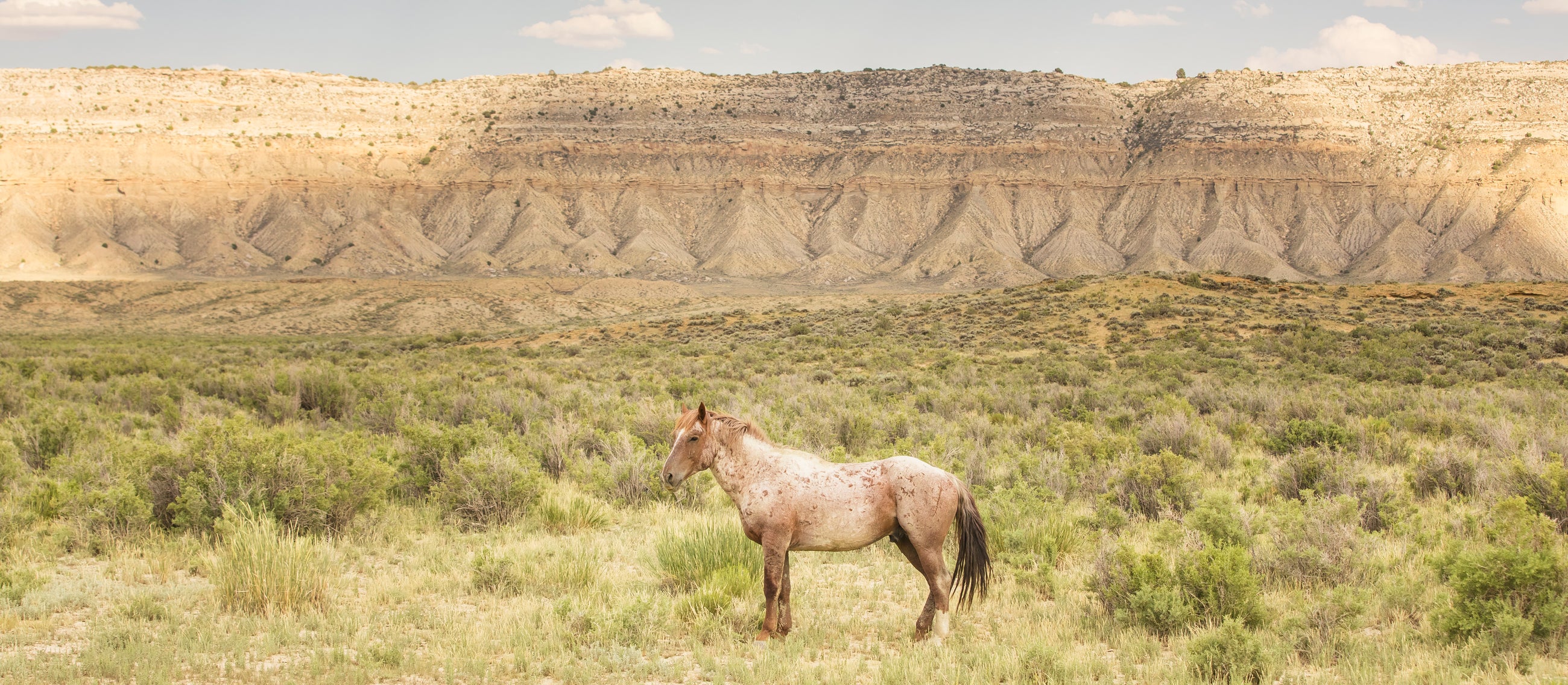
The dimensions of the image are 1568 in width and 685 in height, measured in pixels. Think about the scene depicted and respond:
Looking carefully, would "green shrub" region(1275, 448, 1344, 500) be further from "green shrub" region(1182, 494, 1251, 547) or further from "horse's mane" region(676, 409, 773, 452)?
"horse's mane" region(676, 409, 773, 452)

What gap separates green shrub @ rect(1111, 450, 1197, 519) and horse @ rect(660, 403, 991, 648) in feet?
13.0

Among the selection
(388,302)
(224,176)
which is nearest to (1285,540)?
(388,302)

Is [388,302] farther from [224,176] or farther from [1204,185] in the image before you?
[1204,185]

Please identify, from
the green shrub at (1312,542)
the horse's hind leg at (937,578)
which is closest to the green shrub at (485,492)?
the horse's hind leg at (937,578)

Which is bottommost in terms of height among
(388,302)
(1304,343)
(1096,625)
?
(388,302)

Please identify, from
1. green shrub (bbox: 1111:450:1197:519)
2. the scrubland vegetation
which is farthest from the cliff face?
green shrub (bbox: 1111:450:1197:519)

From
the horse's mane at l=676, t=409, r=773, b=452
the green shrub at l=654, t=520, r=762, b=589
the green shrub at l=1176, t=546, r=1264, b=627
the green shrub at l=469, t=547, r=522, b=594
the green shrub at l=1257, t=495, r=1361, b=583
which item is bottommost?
the green shrub at l=469, t=547, r=522, b=594

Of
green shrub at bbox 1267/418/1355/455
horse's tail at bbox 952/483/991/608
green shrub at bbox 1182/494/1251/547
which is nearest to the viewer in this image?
horse's tail at bbox 952/483/991/608

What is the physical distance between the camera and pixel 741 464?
19.5 ft

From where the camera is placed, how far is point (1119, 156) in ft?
305

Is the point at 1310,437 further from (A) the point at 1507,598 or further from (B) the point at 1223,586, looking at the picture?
(B) the point at 1223,586

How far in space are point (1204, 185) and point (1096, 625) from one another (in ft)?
→ 300

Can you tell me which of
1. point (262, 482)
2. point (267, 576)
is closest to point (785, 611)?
point (267, 576)

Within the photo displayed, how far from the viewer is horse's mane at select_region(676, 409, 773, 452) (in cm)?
591
